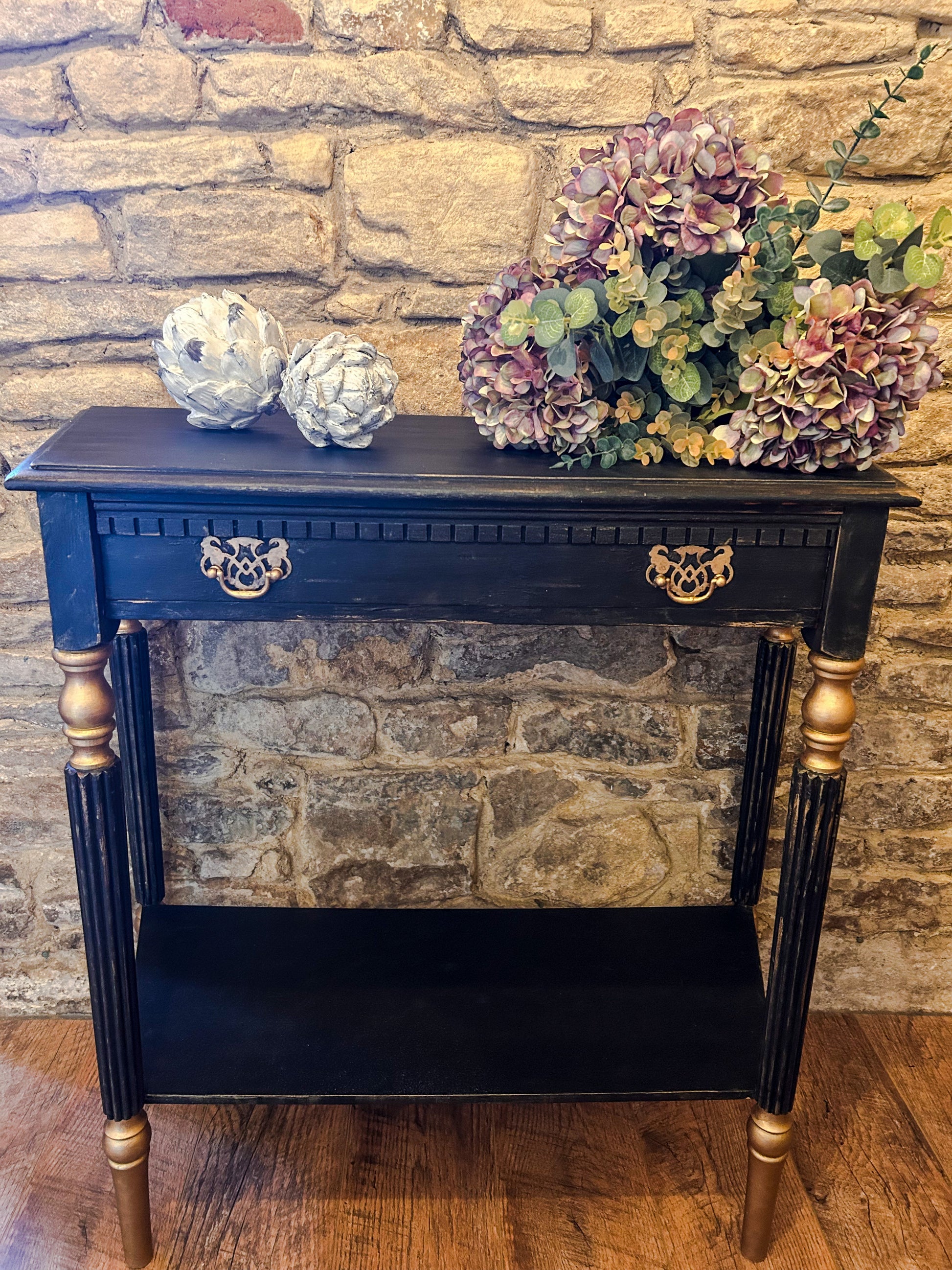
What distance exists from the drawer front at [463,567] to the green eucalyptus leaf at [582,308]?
26 centimetres

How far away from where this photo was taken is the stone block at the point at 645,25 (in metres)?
1.61

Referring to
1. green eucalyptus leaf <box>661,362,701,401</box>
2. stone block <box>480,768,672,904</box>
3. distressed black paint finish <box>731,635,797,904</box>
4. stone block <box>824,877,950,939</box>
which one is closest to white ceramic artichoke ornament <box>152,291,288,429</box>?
green eucalyptus leaf <box>661,362,701,401</box>

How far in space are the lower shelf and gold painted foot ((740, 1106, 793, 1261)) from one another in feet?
0.20

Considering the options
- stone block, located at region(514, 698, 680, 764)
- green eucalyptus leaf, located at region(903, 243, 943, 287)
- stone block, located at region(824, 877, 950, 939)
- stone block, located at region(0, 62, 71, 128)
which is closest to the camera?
green eucalyptus leaf, located at region(903, 243, 943, 287)

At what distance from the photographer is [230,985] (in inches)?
67.8

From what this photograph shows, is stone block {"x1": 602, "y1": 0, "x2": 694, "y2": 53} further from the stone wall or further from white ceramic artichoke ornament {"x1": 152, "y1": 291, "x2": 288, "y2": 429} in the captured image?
white ceramic artichoke ornament {"x1": 152, "y1": 291, "x2": 288, "y2": 429}

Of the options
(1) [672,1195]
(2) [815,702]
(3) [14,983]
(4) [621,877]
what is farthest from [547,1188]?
(3) [14,983]

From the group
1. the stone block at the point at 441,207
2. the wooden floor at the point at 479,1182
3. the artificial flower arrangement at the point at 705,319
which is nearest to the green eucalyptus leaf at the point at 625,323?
the artificial flower arrangement at the point at 705,319

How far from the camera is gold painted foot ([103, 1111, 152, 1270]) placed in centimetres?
152

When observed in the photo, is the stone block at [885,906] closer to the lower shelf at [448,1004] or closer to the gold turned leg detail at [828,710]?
the lower shelf at [448,1004]

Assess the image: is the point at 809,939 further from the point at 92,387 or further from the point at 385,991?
the point at 92,387

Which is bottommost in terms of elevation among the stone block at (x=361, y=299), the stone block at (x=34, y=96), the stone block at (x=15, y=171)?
the stone block at (x=361, y=299)

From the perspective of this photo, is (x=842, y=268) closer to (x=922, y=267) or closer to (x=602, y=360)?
(x=922, y=267)

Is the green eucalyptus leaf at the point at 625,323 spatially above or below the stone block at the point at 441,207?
below
